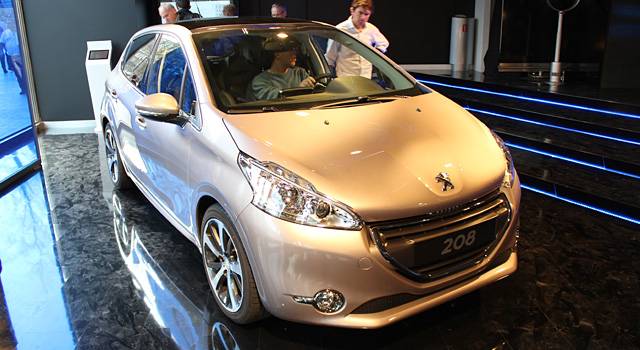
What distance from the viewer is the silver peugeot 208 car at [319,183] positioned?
2.12m

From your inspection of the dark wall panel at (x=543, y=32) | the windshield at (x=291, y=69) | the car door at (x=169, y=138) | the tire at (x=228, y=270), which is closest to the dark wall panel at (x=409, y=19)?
the dark wall panel at (x=543, y=32)

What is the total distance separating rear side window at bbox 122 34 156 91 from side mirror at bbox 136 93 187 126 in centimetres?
84

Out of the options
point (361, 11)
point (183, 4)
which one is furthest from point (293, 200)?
point (183, 4)

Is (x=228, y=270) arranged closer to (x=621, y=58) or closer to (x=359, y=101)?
(x=359, y=101)

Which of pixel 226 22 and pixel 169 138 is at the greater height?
pixel 226 22

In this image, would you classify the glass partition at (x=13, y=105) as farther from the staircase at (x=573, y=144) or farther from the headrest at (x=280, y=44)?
the staircase at (x=573, y=144)

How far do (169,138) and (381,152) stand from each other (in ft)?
4.10

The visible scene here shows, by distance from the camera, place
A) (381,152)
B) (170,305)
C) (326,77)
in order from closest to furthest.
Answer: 1. (381,152)
2. (170,305)
3. (326,77)

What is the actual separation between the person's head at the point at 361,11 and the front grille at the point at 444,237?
3.12m

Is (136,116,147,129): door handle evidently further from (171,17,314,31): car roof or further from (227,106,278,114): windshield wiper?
(227,106,278,114): windshield wiper

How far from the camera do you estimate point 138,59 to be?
3.82m

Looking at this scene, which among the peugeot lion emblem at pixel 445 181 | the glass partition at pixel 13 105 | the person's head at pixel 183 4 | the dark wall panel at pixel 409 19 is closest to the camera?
the peugeot lion emblem at pixel 445 181

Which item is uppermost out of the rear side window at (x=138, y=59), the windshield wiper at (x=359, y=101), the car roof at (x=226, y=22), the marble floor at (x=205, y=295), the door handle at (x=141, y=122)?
the car roof at (x=226, y=22)

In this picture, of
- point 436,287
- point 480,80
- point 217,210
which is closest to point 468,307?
point 436,287
